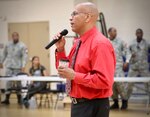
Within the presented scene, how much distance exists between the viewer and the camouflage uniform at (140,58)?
743 centimetres

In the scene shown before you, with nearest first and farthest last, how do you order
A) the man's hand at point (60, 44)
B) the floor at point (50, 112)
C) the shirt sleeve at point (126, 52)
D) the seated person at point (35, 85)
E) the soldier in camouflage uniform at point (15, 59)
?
the man's hand at point (60, 44) → the floor at point (50, 112) → the shirt sleeve at point (126, 52) → the seated person at point (35, 85) → the soldier in camouflage uniform at point (15, 59)

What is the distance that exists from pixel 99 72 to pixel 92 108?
0.32m

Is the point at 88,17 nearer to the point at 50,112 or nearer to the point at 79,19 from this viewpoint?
the point at 79,19

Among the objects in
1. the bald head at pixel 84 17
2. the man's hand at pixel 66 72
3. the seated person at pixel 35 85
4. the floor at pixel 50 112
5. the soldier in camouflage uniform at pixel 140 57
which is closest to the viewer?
the man's hand at pixel 66 72

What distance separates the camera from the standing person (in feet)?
7.09

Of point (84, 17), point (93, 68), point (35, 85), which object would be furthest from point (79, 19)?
point (35, 85)

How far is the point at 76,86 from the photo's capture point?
2324 millimetres

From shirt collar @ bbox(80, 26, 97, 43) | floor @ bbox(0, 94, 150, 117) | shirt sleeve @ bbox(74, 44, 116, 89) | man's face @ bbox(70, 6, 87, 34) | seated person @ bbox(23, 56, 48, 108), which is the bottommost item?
floor @ bbox(0, 94, 150, 117)

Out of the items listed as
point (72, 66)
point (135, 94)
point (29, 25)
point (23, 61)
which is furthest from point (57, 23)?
point (72, 66)

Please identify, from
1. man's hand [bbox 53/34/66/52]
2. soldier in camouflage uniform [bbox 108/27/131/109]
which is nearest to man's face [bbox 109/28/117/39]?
soldier in camouflage uniform [bbox 108/27/131/109]

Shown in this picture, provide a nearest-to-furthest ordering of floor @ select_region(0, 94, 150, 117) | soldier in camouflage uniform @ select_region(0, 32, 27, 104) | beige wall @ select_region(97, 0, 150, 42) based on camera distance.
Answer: floor @ select_region(0, 94, 150, 117) < soldier in camouflage uniform @ select_region(0, 32, 27, 104) < beige wall @ select_region(97, 0, 150, 42)

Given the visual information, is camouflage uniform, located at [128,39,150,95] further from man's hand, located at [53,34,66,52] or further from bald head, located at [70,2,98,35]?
bald head, located at [70,2,98,35]

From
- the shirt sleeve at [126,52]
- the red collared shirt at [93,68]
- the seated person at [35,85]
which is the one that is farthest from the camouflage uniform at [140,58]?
the red collared shirt at [93,68]

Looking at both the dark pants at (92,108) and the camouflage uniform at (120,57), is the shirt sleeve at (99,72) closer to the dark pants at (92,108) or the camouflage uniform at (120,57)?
the dark pants at (92,108)
